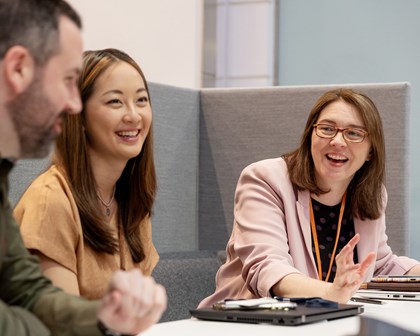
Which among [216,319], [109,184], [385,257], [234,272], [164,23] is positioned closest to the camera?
[216,319]

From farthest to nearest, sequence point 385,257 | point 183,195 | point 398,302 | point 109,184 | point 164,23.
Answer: point 164,23, point 183,195, point 385,257, point 398,302, point 109,184

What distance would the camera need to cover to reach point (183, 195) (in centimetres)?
337

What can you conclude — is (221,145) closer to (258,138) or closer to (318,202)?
(258,138)

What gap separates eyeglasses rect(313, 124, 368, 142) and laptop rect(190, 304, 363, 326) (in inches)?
33.4

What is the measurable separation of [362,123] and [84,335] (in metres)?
1.67

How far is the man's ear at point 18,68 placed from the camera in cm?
102

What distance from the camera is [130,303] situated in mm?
1013

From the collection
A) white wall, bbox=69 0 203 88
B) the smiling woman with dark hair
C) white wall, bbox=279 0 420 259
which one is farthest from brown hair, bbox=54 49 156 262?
white wall, bbox=279 0 420 259

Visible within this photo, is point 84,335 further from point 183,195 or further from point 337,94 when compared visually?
point 183,195

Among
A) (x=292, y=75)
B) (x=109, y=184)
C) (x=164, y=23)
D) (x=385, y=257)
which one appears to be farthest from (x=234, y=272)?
(x=292, y=75)

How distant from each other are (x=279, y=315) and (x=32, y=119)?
0.83 meters

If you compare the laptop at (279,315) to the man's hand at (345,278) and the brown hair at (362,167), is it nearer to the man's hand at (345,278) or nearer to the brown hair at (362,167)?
the man's hand at (345,278)

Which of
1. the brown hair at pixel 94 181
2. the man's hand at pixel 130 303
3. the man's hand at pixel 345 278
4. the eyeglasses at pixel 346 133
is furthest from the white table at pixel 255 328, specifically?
the eyeglasses at pixel 346 133

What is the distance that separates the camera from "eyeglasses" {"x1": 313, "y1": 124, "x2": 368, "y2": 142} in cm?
261
